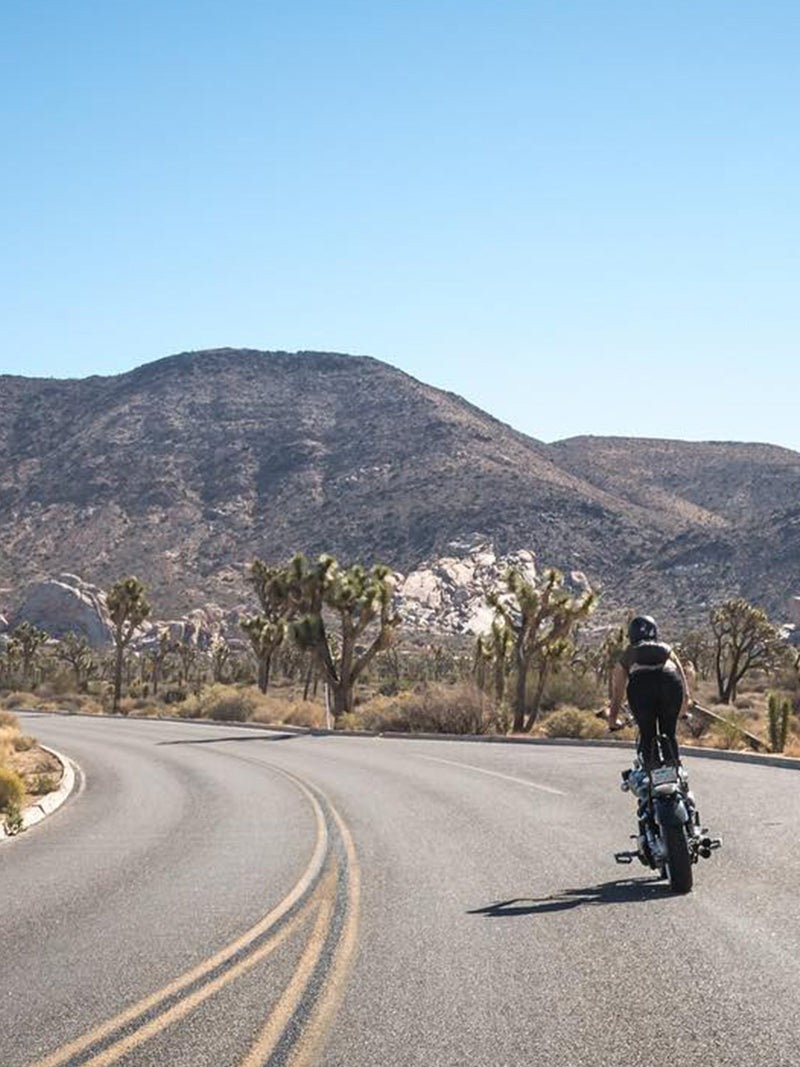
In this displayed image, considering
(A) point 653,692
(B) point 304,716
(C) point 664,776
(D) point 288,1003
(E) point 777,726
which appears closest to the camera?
(D) point 288,1003

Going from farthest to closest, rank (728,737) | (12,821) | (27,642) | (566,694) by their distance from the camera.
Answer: (27,642) < (566,694) < (728,737) < (12,821)

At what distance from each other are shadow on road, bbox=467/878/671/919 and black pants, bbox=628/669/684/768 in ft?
3.17

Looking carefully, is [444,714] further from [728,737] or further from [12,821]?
[12,821]

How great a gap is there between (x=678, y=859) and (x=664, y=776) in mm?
642

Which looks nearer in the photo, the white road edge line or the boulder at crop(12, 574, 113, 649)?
the white road edge line

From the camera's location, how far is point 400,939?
7656mm

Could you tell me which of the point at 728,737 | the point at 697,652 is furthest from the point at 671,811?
the point at 697,652

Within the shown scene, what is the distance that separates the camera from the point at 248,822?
15047mm

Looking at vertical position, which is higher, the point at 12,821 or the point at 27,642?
the point at 27,642

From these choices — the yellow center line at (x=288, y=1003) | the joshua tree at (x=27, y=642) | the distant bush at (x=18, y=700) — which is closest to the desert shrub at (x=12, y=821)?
the yellow center line at (x=288, y=1003)

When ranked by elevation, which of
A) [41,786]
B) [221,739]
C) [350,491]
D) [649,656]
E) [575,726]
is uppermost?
[350,491]

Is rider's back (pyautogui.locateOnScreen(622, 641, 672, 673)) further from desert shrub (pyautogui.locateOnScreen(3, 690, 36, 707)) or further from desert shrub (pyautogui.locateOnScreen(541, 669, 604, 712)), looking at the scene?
desert shrub (pyautogui.locateOnScreen(3, 690, 36, 707))

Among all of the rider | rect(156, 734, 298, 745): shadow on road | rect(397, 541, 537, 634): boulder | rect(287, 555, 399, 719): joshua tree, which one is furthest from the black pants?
rect(397, 541, 537, 634): boulder

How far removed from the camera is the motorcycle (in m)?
8.96
